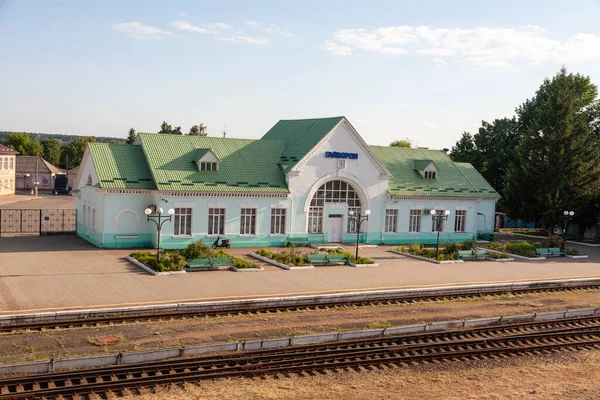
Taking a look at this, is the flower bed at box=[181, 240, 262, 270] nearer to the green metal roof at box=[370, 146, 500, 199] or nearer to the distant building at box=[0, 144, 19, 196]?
the green metal roof at box=[370, 146, 500, 199]

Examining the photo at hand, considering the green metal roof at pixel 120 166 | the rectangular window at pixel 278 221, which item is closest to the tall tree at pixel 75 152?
the green metal roof at pixel 120 166

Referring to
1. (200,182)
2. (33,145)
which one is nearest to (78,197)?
(200,182)

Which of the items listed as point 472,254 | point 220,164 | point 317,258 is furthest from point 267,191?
point 472,254

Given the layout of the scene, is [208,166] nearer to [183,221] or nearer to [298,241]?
[183,221]

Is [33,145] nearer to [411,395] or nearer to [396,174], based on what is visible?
[396,174]

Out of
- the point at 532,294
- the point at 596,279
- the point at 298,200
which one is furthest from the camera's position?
the point at 298,200

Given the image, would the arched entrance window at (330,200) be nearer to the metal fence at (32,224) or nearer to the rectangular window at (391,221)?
the rectangular window at (391,221)

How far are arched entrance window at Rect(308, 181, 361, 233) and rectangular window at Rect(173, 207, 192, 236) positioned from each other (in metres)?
8.47

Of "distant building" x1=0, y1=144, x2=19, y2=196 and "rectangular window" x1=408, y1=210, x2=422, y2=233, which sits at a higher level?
"distant building" x1=0, y1=144, x2=19, y2=196

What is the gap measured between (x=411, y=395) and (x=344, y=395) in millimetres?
1813

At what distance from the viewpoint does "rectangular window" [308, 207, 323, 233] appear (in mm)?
42219

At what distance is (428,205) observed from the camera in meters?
46.0

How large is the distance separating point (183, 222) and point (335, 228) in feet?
36.2

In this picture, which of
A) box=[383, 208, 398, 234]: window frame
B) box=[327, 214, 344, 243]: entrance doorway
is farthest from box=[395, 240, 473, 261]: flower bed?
box=[327, 214, 344, 243]: entrance doorway
